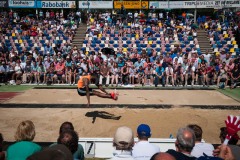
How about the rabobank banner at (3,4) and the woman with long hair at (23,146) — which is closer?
the woman with long hair at (23,146)

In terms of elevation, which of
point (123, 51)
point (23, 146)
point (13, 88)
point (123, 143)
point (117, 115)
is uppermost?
point (123, 51)

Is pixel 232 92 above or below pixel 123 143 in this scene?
below

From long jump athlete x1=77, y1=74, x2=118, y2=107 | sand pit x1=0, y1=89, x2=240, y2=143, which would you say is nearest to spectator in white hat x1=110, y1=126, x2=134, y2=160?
sand pit x1=0, y1=89, x2=240, y2=143

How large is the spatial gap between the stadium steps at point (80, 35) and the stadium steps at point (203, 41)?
381 inches

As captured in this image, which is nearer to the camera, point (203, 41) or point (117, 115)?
point (117, 115)

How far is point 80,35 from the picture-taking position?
2394cm

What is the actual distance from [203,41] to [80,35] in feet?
34.0

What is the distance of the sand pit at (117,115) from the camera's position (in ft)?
24.9

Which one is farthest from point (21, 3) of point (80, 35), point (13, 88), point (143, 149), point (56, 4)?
point (143, 149)

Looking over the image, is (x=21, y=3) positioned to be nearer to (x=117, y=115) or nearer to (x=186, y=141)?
(x=117, y=115)

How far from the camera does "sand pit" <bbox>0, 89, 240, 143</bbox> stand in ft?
24.9

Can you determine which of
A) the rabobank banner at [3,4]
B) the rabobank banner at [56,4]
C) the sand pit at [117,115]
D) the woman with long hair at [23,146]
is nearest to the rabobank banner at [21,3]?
the rabobank banner at [3,4]

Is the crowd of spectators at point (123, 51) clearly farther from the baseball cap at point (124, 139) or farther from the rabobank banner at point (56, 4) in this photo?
the baseball cap at point (124, 139)

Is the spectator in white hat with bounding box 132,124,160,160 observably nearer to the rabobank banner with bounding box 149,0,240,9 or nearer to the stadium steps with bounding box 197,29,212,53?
the stadium steps with bounding box 197,29,212,53
